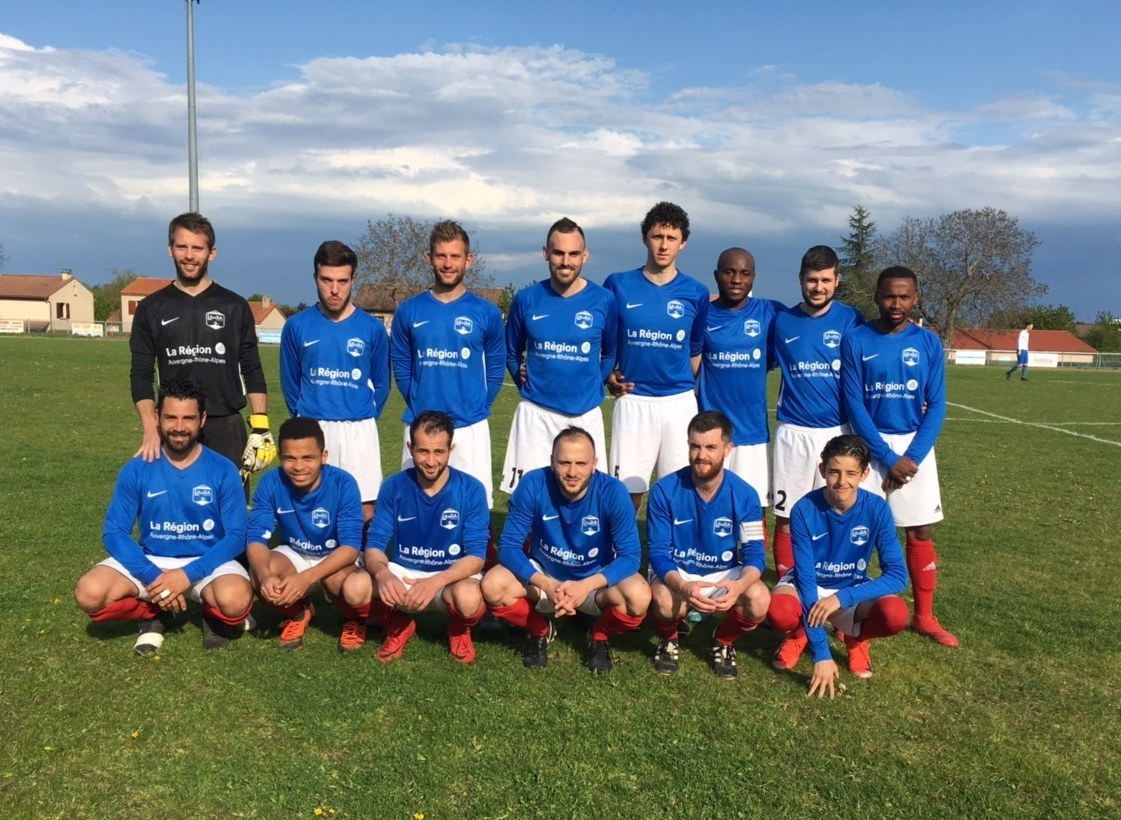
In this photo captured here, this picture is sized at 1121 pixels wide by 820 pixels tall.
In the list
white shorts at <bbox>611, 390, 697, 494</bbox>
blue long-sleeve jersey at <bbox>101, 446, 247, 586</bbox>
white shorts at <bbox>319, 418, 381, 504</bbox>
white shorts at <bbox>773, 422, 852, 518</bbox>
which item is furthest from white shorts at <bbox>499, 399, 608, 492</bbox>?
blue long-sleeve jersey at <bbox>101, 446, 247, 586</bbox>

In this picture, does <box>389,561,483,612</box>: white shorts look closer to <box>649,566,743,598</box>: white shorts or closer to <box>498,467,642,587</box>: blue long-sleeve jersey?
<box>498,467,642,587</box>: blue long-sleeve jersey

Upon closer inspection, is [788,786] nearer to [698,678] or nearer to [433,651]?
[698,678]

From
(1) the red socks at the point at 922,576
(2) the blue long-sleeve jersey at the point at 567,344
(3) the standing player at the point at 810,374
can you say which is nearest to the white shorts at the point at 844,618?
(3) the standing player at the point at 810,374

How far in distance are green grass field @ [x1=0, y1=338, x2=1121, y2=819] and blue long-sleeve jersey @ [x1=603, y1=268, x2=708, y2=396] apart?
147 centimetres

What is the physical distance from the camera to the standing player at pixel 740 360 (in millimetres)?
Result: 4887

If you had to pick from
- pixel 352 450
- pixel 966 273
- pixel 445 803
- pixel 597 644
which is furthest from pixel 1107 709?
pixel 966 273

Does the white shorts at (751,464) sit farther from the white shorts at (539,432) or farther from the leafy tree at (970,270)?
the leafy tree at (970,270)

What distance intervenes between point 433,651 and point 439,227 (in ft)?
7.35

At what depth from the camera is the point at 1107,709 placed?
3.74m

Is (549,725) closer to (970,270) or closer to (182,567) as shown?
(182,567)

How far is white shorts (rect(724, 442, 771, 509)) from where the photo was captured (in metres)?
4.98

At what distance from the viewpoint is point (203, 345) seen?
466cm

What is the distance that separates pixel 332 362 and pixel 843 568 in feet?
9.51

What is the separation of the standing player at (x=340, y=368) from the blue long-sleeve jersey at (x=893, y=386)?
2.61 metres
